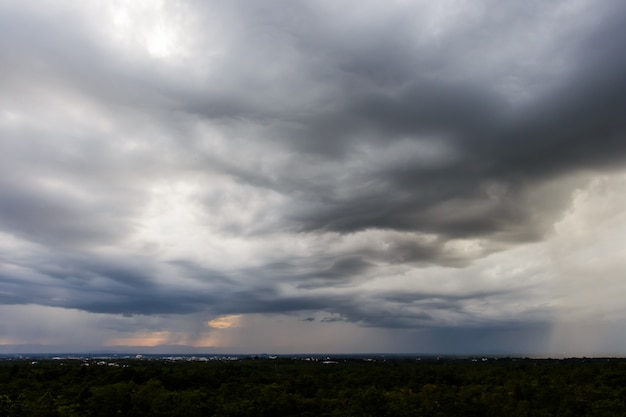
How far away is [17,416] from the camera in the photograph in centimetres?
5344

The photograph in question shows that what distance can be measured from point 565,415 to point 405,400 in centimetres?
2115

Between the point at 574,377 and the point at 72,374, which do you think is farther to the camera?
the point at 72,374

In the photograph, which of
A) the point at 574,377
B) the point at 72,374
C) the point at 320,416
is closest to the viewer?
the point at 320,416

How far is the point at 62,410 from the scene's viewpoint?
6000 centimetres

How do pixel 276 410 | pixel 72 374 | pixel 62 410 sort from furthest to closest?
pixel 72 374 → pixel 276 410 → pixel 62 410

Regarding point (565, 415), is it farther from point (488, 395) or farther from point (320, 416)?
point (320, 416)

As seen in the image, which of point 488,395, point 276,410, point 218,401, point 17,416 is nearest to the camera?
point 17,416

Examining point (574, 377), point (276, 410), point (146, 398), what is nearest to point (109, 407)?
point (146, 398)

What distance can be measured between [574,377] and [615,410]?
5970 cm

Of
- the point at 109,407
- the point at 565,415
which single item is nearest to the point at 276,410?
the point at 109,407

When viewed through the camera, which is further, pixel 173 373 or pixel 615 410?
pixel 173 373

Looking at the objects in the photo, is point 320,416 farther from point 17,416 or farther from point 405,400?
point 17,416

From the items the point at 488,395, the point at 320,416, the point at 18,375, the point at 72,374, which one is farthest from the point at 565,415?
the point at 18,375

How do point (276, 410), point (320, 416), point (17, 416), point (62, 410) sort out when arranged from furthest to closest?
point (276, 410) < point (320, 416) < point (62, 410) < point (17, 416)
